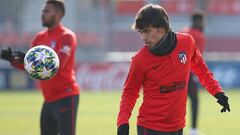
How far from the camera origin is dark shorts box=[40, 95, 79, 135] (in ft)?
29.1

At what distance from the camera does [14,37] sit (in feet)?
104

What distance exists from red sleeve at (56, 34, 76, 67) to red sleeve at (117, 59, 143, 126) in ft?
→ 7.43

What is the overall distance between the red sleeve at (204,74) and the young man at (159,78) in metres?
0.10

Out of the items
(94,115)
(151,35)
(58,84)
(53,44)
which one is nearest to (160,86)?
(151,35)

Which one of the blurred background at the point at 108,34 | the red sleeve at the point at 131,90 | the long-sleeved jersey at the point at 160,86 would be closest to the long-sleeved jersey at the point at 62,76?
the long-sleeved jersey at the point at 160,86

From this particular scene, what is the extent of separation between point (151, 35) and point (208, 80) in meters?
0.96

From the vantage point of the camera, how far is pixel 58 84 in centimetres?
906

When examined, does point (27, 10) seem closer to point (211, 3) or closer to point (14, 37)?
point (14, 37)

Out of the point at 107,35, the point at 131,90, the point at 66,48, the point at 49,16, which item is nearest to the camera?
the point at 131,90

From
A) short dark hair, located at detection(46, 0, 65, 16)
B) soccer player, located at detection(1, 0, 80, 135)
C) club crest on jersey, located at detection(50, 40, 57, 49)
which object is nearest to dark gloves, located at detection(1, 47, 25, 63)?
soccer player, located at detection(1, 0, 80, 135)

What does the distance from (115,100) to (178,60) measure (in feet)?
54.6

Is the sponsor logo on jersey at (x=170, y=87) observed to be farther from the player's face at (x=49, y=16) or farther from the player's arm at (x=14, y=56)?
the player's face at (x=49, y=16)

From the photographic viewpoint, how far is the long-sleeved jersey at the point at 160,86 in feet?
22.0

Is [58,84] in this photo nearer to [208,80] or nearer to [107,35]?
[208,80]
